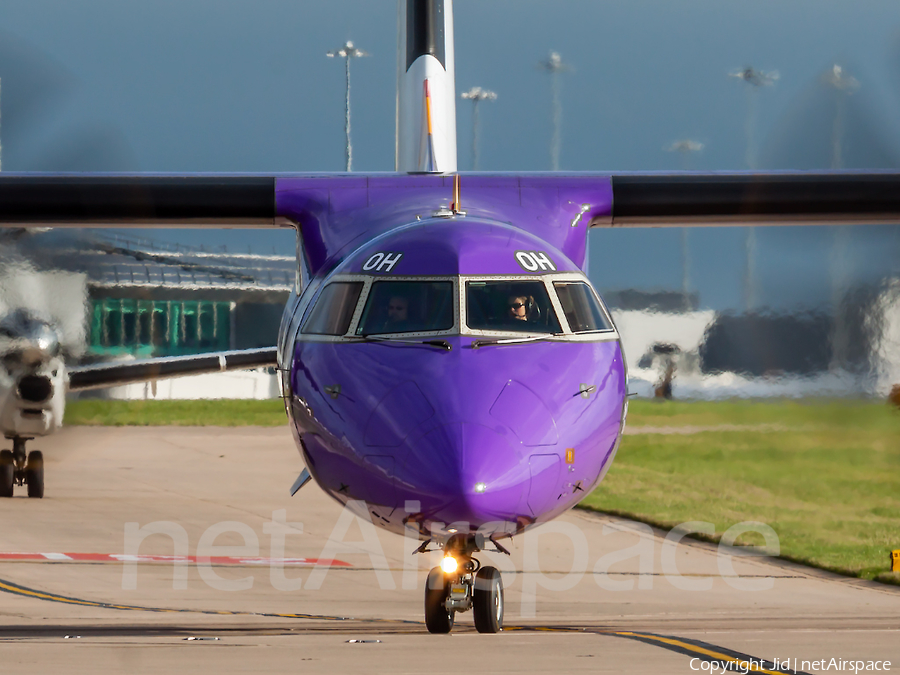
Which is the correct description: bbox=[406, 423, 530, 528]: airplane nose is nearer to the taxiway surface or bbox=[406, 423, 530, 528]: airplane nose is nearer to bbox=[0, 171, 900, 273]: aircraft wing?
the taxiway surface

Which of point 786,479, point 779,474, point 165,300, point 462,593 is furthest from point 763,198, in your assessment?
point 165,300

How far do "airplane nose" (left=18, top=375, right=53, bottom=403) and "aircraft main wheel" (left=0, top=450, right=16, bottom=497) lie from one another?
3741 mm

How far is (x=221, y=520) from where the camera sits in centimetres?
1956

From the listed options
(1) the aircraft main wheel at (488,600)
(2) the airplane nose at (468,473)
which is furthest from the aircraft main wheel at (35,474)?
(2) the airplane nose at (468,473)

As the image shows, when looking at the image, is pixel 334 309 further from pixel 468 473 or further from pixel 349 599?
pixel 349 599

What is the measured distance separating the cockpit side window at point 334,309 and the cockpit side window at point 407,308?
0.53 feet

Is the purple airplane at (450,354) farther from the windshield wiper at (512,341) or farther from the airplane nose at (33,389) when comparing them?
the airplane nose at (33,389)

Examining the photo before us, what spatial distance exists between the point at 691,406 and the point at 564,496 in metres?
13.5

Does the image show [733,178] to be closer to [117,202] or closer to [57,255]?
[117,202]

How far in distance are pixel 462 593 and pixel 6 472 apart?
1318 cm

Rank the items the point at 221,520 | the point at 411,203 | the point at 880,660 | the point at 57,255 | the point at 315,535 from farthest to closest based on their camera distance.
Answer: the point at 221,520
the point at 315,535
the point at 57,255
the point at 411,203
the point at 880,660

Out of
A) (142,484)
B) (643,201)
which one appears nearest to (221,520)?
(142,484)

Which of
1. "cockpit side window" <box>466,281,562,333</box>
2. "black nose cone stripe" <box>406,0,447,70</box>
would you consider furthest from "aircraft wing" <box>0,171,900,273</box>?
"black nose cone stripe" <box>406,0,447,70</box>

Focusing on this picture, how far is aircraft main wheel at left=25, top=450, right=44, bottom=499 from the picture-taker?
67.5 feet
